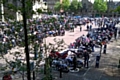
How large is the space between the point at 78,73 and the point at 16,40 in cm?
940

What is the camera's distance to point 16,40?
19.2 feet

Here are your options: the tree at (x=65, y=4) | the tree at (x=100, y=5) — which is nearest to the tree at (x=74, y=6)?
the tree at (x=65, y=4)

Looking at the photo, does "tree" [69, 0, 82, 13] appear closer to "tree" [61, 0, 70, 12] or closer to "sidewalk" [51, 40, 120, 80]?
"tree" [61, 0, 70, 12]

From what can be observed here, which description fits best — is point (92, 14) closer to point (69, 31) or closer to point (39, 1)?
point (69, 31)

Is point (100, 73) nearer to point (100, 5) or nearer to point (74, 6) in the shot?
point (100, 5)

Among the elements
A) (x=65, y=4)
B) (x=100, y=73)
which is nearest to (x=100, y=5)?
(x=65, y=4)

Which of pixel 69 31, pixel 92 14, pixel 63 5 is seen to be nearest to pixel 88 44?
pixel 69 31

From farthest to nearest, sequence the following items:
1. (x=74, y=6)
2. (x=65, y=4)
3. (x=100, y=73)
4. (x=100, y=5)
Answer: (x=74, y=6)
(x=65, y=4)
(x=100, y=5)
(x=100, y=73)

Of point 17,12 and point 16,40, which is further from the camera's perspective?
point 16,40

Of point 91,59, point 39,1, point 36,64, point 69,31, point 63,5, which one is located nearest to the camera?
point 39,1

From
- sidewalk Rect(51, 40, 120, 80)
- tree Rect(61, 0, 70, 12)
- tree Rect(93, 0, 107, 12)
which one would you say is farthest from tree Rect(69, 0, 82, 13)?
sidewalk Rect(51, 40, 120, 80)

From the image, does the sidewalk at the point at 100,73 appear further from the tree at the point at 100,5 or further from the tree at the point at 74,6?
the tree at the point at 74,6

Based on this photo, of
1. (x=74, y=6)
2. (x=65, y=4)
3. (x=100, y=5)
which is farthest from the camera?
(x=74, y=6)

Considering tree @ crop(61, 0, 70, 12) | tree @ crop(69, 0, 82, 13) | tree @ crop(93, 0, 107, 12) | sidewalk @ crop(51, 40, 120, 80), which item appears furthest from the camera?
tree @ crop(69, 0, 82, 13)
